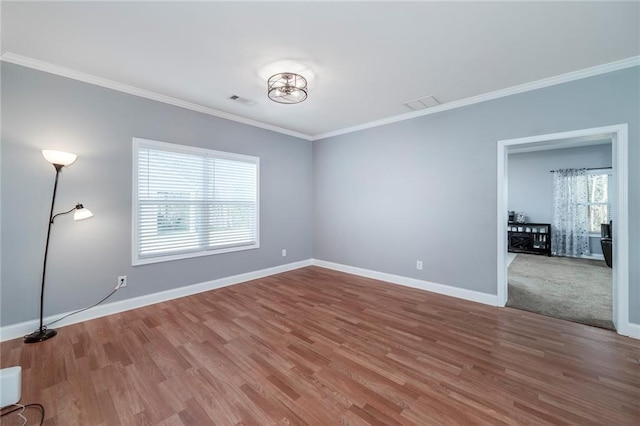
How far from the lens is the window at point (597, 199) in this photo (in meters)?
6.02

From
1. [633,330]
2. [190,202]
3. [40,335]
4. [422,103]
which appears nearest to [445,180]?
[422,103]

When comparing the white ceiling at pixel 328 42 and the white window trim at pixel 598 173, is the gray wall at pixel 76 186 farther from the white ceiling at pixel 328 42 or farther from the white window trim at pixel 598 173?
the white window trim at pixel 598 173

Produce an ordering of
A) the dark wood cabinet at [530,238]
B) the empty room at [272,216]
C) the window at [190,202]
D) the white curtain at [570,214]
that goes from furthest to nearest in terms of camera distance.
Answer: the dark wood cabinet at [530,238] → the white curtain at [570,214] → the window at [190,202] → the empty room at [272,216]

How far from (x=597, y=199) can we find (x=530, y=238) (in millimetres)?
1622

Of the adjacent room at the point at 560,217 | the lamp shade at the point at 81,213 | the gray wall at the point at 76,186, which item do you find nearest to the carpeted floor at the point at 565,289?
the adjacent room at the point at 560,217

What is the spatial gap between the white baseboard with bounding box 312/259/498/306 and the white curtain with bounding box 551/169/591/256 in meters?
4.94

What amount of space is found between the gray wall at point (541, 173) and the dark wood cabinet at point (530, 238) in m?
0.44

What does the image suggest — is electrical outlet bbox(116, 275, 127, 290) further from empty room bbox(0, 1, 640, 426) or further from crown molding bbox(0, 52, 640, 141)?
crown molding bbox(0, 52, 640, 141)

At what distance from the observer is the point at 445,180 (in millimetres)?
3764

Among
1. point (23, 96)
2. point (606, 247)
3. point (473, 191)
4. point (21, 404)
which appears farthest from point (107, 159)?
point (606, 247)

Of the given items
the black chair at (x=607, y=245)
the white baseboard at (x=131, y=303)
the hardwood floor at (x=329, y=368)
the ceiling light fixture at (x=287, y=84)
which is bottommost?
the hardwood floor at (x=329, y=368)

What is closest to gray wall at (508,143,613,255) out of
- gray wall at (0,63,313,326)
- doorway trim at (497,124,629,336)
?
doorway trim at (497,124,629,336)

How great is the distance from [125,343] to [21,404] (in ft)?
2.50

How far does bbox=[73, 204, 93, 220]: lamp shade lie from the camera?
2.72 meters
